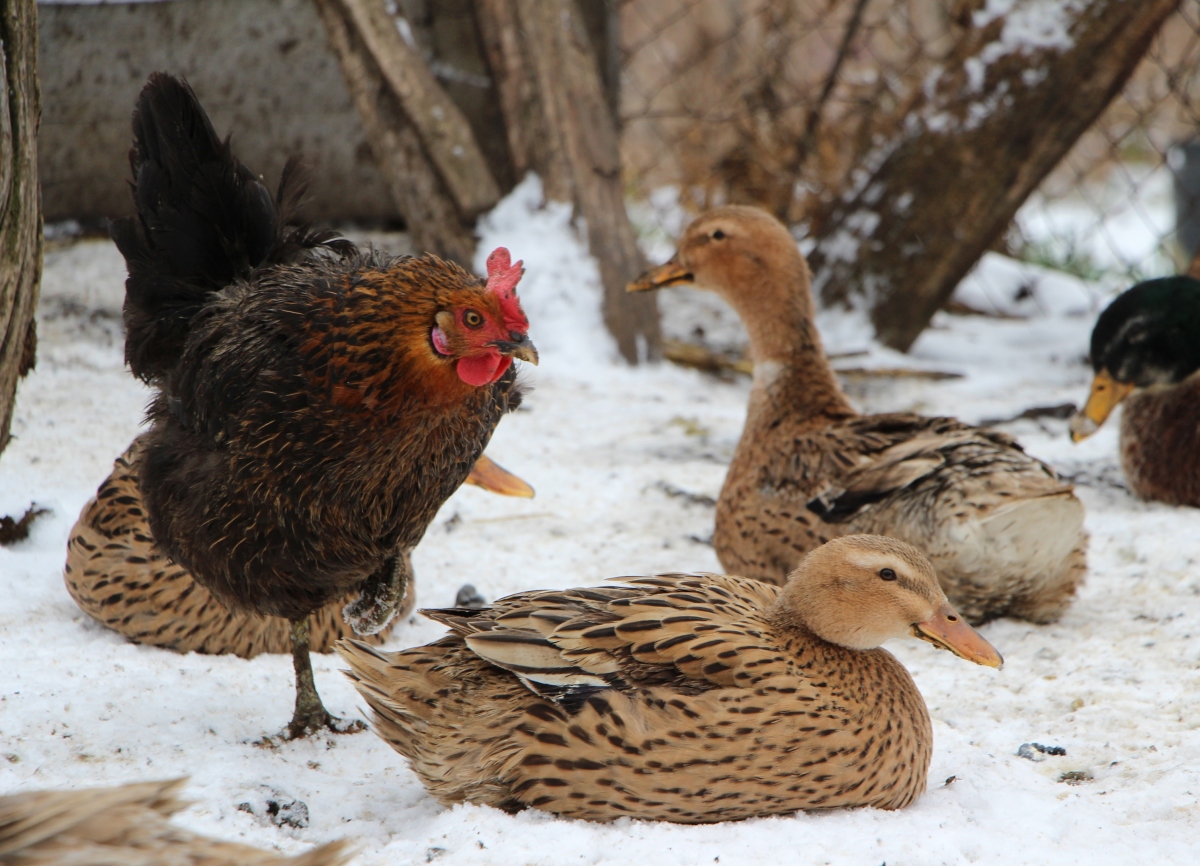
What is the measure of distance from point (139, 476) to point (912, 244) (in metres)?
4.38

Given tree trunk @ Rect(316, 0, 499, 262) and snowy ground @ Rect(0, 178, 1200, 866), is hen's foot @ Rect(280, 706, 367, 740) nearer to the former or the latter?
snowy ground @ Rect(0, 178, 1200, 866)

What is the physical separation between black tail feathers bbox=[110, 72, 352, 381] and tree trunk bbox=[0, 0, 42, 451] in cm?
30

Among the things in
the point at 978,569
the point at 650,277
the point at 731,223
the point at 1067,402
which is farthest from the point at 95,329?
the point at 1067,402

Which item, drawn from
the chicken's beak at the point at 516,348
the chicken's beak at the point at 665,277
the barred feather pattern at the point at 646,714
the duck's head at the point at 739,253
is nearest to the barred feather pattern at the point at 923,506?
the duck's head at the point at 739,253

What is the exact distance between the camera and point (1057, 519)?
325 centimetres

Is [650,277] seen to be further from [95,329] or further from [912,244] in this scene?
[95,329]

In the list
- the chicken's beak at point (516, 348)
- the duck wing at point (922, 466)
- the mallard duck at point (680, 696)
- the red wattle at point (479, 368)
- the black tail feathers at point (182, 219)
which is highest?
the black tail feathers at point (182, 219)

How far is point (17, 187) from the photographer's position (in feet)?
8.50

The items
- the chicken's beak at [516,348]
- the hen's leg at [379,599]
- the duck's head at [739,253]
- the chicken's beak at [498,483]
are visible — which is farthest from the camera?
the duck's head at [739,253]

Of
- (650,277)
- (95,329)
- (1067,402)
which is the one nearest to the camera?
(650,277)

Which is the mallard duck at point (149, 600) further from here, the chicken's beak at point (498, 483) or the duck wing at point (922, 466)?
the duck wing at point (922, 466)

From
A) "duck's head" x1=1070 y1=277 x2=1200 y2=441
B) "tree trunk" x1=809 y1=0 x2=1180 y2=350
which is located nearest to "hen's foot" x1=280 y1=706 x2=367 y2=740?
"duck's head" x1=1070 y1=277 x2=1200 y2=441

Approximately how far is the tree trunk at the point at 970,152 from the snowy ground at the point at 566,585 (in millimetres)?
626

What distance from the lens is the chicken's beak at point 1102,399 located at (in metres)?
4.52
